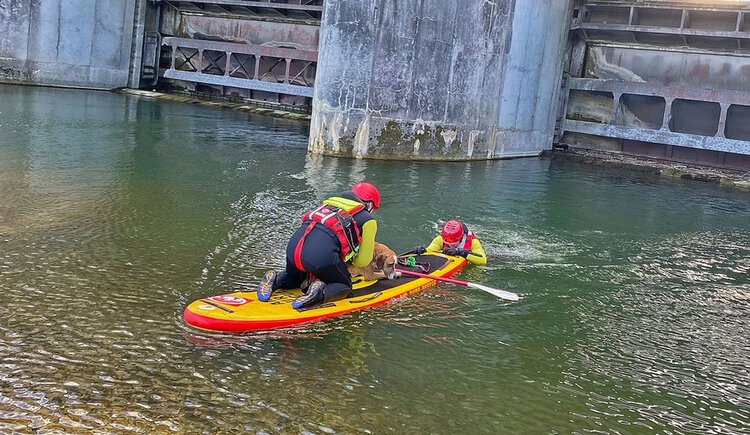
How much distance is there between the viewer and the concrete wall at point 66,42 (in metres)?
25.6

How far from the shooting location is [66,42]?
26.8 m

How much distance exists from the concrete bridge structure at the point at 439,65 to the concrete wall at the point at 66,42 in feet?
0.17

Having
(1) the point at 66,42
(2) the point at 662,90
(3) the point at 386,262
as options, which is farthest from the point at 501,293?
(1) the point at 66,42

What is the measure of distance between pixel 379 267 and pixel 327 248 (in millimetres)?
1291

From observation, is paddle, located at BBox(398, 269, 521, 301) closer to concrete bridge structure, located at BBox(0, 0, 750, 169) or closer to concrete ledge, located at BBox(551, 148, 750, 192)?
concrete bridge structure, located at BBox(0, 0, 750, 169)

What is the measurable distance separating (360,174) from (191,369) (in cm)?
950

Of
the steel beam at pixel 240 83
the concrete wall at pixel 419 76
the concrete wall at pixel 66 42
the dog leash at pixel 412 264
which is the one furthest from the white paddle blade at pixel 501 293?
the concrete wall at pixel 66 42

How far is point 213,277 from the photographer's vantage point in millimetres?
7184

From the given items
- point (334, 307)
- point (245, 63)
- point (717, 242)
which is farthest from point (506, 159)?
point (334, 307)

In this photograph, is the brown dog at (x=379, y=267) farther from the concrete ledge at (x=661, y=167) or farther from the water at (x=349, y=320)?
the concrete ledge at (x=661, y=167)

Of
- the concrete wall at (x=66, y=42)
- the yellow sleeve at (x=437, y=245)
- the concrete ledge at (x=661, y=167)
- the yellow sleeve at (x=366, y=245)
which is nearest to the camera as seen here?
the yellow sleeve at (x=366, y=245)

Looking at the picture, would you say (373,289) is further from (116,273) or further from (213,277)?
(116,273)

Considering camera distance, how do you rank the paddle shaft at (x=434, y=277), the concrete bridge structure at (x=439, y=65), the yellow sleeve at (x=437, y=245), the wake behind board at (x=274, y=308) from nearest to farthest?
the wake behind board at (x=274, y=308), the paddle shaft at (x=434, y=277), the yellow sleeve at (x=437, y=245), the concrete bridge structure at (x=439, y=65)

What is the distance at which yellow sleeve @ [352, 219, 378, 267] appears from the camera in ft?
21.6
